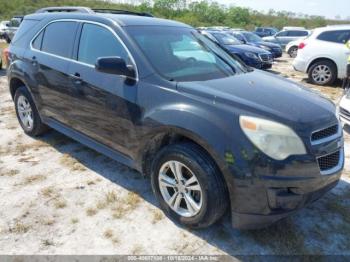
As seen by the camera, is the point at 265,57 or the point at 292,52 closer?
the point at 265,57

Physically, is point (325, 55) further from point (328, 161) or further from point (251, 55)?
point (328, 161)

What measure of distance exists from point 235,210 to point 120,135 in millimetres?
1387

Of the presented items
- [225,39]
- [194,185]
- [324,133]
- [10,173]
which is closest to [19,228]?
[10,173]

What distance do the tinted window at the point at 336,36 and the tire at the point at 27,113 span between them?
317 inches

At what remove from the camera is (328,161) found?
2.75 m

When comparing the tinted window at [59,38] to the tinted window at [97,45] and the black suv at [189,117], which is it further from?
the tinted window at [97,45]

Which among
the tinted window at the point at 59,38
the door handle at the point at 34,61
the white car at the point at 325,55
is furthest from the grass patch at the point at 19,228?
the white car at the point at 325,55

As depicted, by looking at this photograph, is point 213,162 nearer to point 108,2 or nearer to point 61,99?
point 61,99

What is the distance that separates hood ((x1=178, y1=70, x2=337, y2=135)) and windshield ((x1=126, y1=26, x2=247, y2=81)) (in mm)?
230

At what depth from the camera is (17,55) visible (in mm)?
4820

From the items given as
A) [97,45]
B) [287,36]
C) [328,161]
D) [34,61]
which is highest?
[97,45]

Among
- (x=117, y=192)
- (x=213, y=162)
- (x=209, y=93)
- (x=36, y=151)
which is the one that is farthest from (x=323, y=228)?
(x=36, y=151)

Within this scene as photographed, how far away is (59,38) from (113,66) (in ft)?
4.89

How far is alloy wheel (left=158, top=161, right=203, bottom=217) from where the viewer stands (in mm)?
2871
